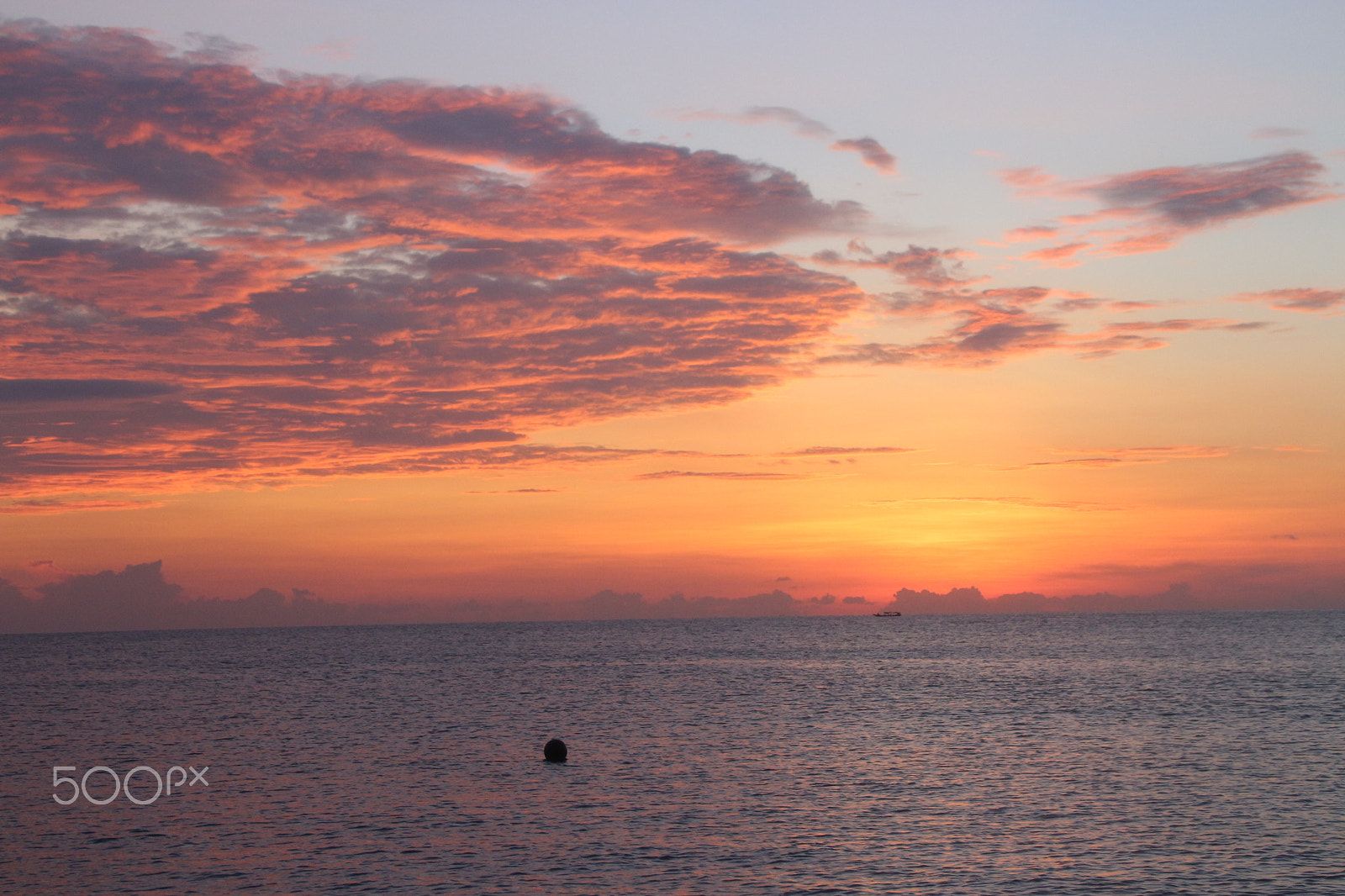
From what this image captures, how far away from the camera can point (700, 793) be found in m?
49.5

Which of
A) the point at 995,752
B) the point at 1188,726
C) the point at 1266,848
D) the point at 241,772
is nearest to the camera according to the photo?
the point at 1266,848

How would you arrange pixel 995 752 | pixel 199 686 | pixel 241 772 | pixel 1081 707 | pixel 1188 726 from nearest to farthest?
1. pixel 241 772
2. pixel 995 752
3. pixel 1188 726
4. pixel 1081 707
5. pixel 199 686

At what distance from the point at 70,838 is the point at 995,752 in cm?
4632

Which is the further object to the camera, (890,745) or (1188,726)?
(1188,726)

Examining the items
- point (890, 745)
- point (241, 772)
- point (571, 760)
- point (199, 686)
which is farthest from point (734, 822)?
point (199, 686)

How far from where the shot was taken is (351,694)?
351 feet

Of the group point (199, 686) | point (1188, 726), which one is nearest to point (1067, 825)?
point (1188, 726)

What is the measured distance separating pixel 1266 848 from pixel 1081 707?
47.2m

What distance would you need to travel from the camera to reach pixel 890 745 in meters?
64.0

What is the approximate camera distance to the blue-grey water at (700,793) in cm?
3562

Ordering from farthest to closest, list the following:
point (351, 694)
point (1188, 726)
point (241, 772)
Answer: point (351, 694), point (1188, 726), point (241, 772)

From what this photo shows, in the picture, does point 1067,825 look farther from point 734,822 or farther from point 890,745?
point 890,745

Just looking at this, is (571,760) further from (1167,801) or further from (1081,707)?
(1081,707)

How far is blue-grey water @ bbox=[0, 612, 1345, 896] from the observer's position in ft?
117
